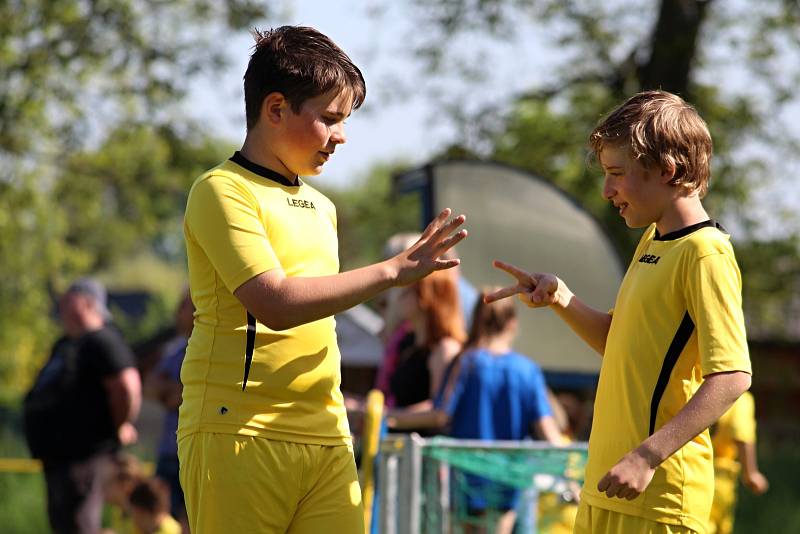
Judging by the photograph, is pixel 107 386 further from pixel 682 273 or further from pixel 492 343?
pixel 682 273

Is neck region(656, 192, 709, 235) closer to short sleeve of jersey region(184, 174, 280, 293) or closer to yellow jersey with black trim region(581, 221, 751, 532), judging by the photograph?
yellow jersey with black trim region(581, 221, 751, 532)

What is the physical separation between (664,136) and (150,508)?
496 centimetres

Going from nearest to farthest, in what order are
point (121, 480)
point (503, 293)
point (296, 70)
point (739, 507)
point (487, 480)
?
1. point (296, 70)
2. point (503, 293)
3. point (487, 480)
4. point (121, 480)
5. point (739, 507)

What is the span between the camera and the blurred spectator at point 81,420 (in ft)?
24.7

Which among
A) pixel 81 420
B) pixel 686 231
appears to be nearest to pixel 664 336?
pixel 686 231

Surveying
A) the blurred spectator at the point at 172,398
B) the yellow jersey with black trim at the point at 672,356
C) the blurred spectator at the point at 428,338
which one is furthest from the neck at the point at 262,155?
the blurred spectator at the point at 172,398

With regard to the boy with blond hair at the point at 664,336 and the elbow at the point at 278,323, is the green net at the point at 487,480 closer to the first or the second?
the boy with blond hair at the point at 664,336

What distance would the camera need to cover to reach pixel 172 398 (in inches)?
303

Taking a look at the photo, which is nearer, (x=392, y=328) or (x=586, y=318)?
(x=586, y=318)

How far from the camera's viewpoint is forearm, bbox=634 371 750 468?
2.99 m

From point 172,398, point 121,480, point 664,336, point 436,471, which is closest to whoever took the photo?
point 664,336

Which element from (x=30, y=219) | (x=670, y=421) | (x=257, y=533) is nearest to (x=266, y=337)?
(x=257, y=533)

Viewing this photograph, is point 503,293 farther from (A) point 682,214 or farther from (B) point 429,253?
(A) point 682,214

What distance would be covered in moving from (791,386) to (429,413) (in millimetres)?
16998
